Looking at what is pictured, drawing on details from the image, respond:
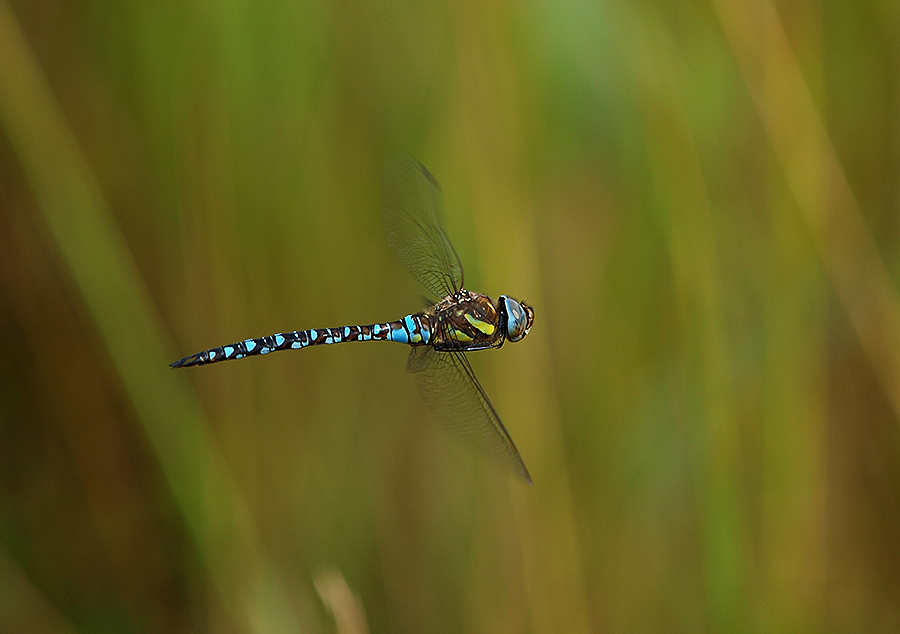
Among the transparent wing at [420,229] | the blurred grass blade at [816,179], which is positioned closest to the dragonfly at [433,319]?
the transparent wing at [420,229]

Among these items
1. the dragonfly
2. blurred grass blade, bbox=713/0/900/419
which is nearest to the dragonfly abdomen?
the dragonfly

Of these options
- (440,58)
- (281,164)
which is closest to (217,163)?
(281,164)

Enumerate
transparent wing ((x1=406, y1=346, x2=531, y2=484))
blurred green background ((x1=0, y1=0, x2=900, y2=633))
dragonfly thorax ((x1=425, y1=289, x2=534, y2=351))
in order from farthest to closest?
dragonfly thorax ((x1=425, y1=289, x2=534, y2=351))
blurred green background ((x1=0, y1=0, x2=900, y2=633))
transparent wing ((x1=406, y1=346, x2=531, y2=484))

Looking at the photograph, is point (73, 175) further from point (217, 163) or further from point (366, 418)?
point (366, 418)

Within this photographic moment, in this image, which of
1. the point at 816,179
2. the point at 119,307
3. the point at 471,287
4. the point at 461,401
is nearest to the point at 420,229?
the point at 471,287

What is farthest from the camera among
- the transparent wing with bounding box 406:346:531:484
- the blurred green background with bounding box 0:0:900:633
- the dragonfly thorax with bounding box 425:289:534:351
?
the dragonfly thorax with bounding box 425:289:534:351

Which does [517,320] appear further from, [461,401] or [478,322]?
[461,401]

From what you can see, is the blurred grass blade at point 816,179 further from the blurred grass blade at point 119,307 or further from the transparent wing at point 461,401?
the blurred grass blade at point 119,307

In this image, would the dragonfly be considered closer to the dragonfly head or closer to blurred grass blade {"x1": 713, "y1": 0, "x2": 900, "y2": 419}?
the dragonfly head
